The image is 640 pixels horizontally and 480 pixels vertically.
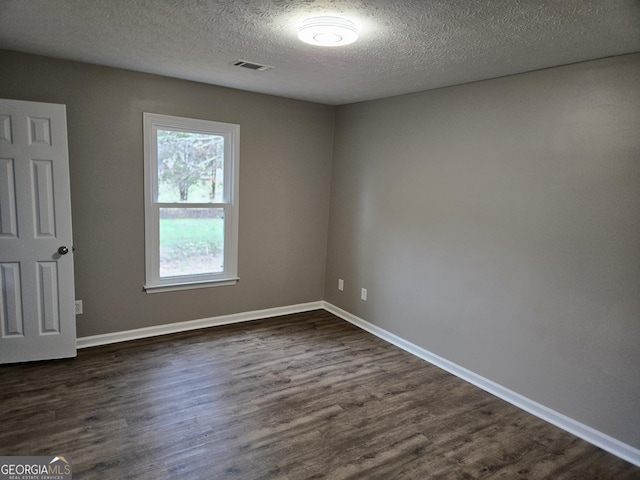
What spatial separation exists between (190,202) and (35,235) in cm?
128

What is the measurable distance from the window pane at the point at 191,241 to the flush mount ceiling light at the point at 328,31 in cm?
222

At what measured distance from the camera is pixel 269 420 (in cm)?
268

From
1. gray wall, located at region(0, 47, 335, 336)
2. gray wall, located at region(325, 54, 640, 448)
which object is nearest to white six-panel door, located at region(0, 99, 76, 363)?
gray wall, located at region(0, 47, 335, 336)

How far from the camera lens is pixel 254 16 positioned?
210 cm

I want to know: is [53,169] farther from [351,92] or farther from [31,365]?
[351,92]

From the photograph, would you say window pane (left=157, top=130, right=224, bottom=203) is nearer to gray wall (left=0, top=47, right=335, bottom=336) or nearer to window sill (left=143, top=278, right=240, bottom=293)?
gray wall (left=0, top=47, right=335, bottom=336)

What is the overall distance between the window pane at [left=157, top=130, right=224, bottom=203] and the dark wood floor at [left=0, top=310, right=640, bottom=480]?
1410mm

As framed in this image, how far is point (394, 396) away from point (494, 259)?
1269mm

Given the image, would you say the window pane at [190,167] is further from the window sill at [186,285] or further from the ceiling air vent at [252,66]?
the ceiling air vent at [252,66]

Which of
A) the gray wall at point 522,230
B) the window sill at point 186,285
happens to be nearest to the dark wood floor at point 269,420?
the gray wall at point 522,230

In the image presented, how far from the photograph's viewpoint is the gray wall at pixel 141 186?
337 cm

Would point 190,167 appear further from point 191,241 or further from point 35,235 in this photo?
point 35,235

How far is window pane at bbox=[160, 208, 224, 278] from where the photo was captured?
3.93m

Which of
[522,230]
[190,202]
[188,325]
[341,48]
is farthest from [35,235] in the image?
[522,230]
